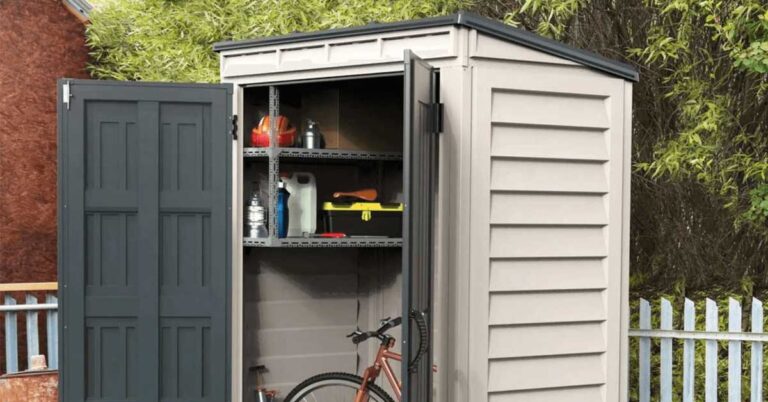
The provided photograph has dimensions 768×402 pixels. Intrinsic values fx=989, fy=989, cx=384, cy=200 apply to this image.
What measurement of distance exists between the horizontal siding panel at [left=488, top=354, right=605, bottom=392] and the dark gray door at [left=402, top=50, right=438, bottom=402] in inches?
21.7

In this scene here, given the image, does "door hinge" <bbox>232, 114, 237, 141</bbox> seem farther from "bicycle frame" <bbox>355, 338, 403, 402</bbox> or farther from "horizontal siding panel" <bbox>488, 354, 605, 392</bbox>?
"horizontal siding panel" <bbox>488, 354, 605, 392</bbox>

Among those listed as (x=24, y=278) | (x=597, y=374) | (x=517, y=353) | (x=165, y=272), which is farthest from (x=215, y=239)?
(x=24, y=278)

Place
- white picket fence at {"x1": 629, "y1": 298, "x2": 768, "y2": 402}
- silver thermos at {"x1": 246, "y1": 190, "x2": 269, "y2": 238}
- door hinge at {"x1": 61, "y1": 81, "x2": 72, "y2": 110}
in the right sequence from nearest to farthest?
door hinge at {"x1": 61, "y1": 81, "x2": 72, "y2": 110}, silver thermos at {"x1": 246, "y1": 190, "x2": 269, "y2": 238}, white picket fence at {"x1": 629, "y1": 298, "x2": 768, "y2": 402}

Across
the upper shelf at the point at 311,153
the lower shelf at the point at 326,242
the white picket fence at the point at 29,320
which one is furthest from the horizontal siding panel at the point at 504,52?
the white picket fence at the point at 29,320

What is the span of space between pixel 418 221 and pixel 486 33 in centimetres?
112

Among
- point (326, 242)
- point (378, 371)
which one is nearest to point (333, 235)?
point (326, 242)

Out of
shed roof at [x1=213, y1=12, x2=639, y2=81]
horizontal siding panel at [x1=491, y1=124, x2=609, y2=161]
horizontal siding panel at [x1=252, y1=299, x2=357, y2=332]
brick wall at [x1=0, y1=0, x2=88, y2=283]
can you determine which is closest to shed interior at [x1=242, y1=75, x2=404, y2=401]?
horizontal siding panel at [x1=252, y1=299, x2=357, y2=332]

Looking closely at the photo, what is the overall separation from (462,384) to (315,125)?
1.65 meters

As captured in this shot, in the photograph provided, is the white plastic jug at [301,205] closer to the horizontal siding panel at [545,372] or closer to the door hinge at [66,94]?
the door hinge at [66,94]

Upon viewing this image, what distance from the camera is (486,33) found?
15.0 ft

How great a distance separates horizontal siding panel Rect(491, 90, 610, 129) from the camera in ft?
15.3

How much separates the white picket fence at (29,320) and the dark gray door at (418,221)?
4010mm

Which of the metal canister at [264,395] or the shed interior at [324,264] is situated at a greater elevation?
the shed interior at [324,264]

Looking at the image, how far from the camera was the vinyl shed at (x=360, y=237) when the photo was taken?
455cm
